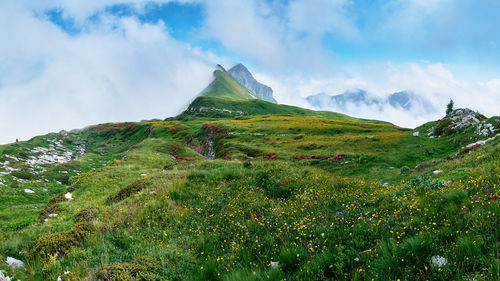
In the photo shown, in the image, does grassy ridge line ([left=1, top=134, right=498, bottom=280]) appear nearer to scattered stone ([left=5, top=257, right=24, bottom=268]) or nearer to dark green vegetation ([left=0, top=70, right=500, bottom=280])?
dark green vegetation ([left=0, top=70, right=500, bottom=280])

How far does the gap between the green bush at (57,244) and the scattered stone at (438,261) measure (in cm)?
892

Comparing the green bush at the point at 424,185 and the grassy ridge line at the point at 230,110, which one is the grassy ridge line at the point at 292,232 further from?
the grassy ridge line at the point at 230,110

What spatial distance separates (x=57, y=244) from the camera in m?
6.59

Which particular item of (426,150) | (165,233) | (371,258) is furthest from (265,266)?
(426,150)

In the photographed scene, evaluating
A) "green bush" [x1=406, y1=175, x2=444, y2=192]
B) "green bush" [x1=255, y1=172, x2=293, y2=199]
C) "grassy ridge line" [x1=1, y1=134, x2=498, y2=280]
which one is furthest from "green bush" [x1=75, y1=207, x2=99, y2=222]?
"green bush" [x1=406, y1=175, x2=444, y2=192]

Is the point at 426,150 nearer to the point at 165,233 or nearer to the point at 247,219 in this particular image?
the point at 247,219

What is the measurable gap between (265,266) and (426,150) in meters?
32.1

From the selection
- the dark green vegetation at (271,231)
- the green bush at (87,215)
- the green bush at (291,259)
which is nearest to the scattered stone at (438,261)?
the dark green vegetation at (271,231)

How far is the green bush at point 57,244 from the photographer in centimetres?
621

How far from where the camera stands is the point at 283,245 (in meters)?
5.81

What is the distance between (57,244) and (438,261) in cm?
966

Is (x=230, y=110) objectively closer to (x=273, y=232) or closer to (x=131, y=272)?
(x=273, y=232)

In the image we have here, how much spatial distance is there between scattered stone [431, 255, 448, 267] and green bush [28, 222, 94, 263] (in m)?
8.92

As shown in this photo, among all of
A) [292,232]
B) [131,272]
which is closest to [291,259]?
[292,232]
